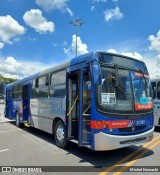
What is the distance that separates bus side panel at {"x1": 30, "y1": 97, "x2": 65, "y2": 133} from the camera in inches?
324

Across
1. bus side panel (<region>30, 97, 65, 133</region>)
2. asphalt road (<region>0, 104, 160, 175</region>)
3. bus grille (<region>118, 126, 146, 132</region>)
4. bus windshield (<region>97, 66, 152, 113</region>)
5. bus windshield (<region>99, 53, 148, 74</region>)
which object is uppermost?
bus windshield (<region>99, 53, 148, 74</region>)

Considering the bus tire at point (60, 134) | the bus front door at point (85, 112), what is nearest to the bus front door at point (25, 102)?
the bus tire at point (60, 134)

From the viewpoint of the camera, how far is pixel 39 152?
7578mm

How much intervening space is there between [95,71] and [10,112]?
37.6ft

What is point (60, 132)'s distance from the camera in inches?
317

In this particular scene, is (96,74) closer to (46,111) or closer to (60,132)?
(60,132)

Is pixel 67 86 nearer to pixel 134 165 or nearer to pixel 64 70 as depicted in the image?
pixel 64 70

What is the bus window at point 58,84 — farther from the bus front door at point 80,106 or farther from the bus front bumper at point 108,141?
the bus front bumper at point 108,141

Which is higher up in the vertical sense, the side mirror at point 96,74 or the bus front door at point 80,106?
the side mirror at point 96,74

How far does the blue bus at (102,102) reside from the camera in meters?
6.06

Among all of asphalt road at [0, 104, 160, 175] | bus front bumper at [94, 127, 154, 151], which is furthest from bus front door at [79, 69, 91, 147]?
asphalt road at [0, 104, 160, 175]

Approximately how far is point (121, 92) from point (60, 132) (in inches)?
113

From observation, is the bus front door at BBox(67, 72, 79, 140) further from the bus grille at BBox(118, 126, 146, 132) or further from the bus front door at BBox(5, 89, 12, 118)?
the bus front door at BBox(5, 89, 12, 118)

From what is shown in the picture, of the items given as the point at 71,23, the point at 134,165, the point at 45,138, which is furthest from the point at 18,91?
the point at 71,23
